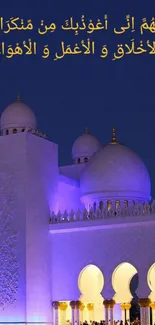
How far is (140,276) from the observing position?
13.0 metres

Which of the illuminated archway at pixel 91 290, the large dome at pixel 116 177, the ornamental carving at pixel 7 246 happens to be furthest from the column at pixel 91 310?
the ornamental carving at pixel 7 246

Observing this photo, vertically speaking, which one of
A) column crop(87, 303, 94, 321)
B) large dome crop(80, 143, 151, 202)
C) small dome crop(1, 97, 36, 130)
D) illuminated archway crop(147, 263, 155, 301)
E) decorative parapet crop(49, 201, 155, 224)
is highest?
small dome crop(1, 97, 36, 130)

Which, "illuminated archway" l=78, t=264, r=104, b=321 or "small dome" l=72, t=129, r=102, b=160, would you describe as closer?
"illuminated archway" l=78, t=264, r=104, b=321

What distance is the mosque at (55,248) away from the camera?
13.3m

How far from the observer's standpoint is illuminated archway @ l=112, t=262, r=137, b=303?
1352 cm

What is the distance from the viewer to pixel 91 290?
14352mm

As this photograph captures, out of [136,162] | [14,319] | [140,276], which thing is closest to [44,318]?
[14,319]

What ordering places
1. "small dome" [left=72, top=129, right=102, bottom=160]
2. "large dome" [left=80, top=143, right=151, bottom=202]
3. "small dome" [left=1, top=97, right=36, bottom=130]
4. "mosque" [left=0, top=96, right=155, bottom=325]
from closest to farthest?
"mosque" [left=0, top=96, right=155, bottom=325], "large dome" [left=80, top=143, right=151, bottom=202], "small dome" [left=1, top=97, right=36, bottom=130], "small dome" [left=72, top=129, right=102, bottom=160]

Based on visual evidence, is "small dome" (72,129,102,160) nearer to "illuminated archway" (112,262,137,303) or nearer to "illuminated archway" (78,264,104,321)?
"illuminated archway" (78,264,104,321)

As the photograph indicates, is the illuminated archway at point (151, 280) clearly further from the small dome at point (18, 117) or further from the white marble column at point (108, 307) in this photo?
the small dome at point (18, 117)

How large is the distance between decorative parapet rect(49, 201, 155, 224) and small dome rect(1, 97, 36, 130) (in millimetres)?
2735

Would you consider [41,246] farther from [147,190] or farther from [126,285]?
[147,190]

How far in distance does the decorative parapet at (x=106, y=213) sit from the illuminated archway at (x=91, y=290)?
1143 millimetres

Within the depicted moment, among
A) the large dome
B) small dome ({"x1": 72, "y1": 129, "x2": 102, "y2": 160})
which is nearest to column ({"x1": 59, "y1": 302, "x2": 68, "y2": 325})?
the large dome
